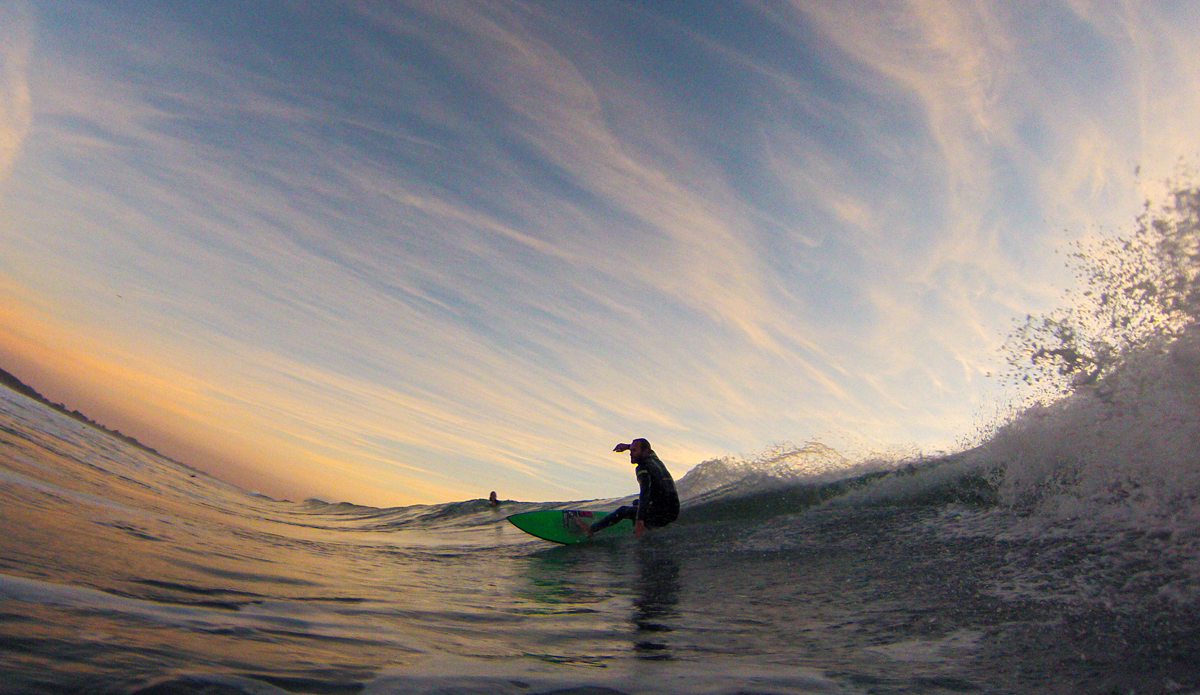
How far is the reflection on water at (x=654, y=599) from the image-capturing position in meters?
3.75

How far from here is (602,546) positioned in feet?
32.4

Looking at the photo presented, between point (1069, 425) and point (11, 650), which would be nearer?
point (11, 650)

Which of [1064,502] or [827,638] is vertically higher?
[1064,502]

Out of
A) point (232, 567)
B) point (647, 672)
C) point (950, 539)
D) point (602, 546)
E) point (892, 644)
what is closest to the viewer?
point (647, 672)

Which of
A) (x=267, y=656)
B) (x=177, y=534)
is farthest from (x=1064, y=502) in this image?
(x=177, y=534)

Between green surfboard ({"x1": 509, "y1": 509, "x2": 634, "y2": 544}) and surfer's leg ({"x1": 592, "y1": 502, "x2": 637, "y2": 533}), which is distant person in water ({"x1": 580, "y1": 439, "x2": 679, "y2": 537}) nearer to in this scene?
surfer's leg ({"x1": 592, "y1": 502, "x2": 637, "y2": 533})

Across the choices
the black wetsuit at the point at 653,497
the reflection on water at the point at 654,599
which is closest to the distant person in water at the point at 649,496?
the black wetsuit at the point at 653,497

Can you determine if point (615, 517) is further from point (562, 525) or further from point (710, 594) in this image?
point (710, 594)

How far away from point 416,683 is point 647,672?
3.92 ft

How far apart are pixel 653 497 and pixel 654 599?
4504 millimetres

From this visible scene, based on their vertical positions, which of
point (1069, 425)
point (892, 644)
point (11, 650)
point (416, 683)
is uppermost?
point (1069, 425)

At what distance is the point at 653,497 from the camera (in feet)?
33.2

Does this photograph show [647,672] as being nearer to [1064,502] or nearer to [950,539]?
[950,539]

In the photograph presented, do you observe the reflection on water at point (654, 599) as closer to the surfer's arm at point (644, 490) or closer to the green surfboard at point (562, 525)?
the surfer's arm at point (644, 490)
